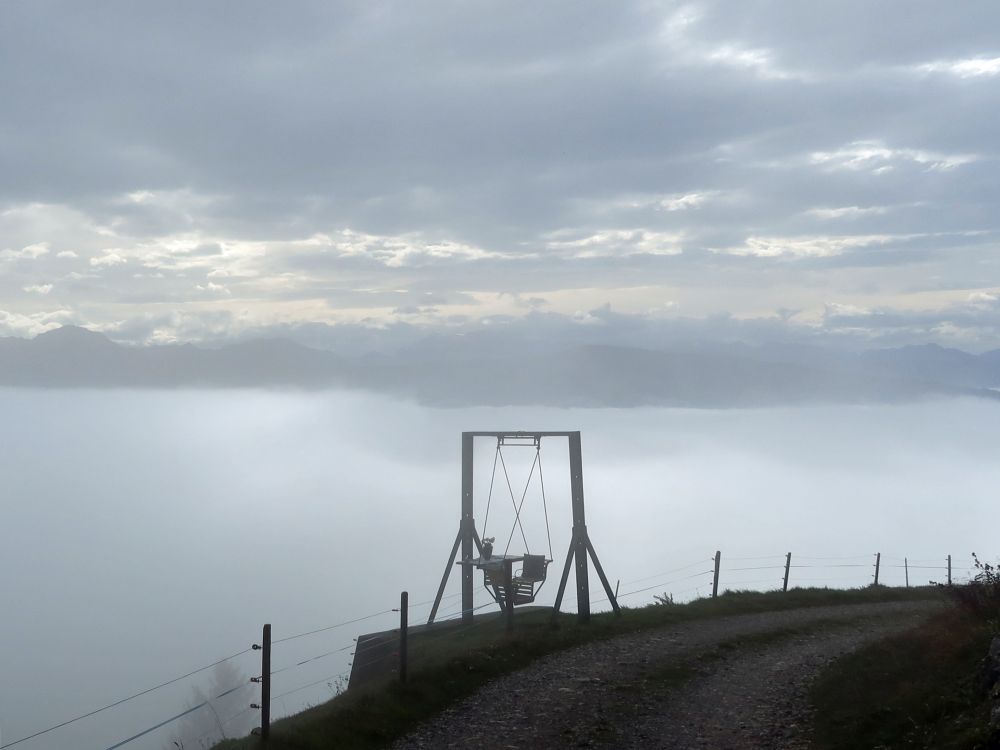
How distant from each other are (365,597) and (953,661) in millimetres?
166181

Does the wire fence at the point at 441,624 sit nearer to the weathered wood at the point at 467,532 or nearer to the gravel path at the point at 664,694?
the weathered wood at the point at 467,532

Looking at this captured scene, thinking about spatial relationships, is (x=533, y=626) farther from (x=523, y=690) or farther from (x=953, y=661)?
(x=953, y=661)

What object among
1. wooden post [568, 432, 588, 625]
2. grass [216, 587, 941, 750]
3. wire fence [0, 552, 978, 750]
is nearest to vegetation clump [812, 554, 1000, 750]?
grass [216, 587, 941, 750]

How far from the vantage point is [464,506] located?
76.8 feet

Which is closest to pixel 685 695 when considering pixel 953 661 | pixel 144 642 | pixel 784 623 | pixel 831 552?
pixel 953 661

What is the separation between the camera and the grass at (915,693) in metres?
10.2

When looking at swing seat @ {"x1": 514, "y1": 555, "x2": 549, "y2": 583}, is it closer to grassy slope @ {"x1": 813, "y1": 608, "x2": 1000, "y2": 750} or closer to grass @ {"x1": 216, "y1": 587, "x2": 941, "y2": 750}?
grass @ {"x1": 216, "y1": 587, "x2": 941, "y2": 750}

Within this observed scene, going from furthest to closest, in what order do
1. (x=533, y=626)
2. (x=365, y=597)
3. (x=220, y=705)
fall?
(x=365, y=597)
(x=220, y=705)
(x=533, y=626)

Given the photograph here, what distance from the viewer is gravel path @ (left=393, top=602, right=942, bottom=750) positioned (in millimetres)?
12594

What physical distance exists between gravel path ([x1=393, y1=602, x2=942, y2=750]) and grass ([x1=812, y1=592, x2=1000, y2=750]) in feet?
1.72

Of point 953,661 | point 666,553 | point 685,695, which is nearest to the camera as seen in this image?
point 953,661

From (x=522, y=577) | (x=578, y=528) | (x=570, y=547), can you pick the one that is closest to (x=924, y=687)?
(x=570, y=547)

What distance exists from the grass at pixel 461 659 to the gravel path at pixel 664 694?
421mm

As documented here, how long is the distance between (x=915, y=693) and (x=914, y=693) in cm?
2
